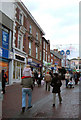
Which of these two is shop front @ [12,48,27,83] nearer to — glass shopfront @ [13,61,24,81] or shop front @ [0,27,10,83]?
glass shopfront @ [13,61,24,81]

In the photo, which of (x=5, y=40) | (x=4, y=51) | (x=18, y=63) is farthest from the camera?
(x=18, y=63)

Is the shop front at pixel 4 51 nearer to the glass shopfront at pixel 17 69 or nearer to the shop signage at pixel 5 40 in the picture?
the shop signage at pixel 5 40

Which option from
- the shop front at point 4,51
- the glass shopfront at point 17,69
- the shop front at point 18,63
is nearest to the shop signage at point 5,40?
the shop front at point 4,51

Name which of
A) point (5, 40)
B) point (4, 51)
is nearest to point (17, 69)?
point (4, 51)

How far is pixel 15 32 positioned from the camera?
21.1 m

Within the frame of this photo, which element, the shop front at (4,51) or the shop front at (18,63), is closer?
the shop front at (4,51)

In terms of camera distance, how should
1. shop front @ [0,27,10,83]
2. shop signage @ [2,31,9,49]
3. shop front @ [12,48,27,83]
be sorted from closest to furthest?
shop front @ [0,27,10,83], shop signage @ [2,31,9,49], shop front @ [12,48,27,83]

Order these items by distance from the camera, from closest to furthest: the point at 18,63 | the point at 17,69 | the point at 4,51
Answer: the point at 4,51 < the point at 17,69 < the point at 18,63

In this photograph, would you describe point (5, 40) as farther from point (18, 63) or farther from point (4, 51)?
point (18, 63)

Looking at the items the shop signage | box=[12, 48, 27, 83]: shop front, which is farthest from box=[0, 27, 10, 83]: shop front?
box=[12, 48, 27, 83]: shop front

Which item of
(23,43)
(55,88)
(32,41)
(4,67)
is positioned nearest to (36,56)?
(32,41)

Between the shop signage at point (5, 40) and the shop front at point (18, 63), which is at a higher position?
the shop signage at point (5, 40)

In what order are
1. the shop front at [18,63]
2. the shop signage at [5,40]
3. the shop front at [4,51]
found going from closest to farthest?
the shop front at [4,51] → the shop signage at [5,40] → the shop front at [18,63]

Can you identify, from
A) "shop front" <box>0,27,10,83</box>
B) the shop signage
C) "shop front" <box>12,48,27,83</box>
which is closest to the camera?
"shop front" <box>0,27,10,83</box>
